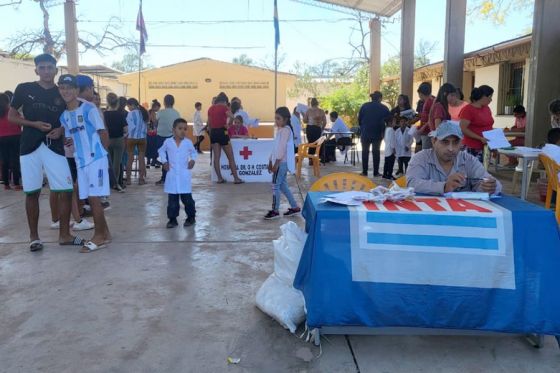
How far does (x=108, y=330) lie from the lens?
3.19 metres

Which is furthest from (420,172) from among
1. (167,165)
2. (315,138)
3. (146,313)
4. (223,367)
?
(315,138)

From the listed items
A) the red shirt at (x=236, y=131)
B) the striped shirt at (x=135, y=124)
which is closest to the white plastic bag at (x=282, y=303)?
the striped shirt at (x=135, y=124)

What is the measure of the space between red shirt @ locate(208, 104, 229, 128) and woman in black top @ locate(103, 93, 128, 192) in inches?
62.2

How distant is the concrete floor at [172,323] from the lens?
9.12 feet

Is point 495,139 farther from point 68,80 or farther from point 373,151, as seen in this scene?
point 68,80

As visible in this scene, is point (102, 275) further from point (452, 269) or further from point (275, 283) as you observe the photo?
point (452, 269)

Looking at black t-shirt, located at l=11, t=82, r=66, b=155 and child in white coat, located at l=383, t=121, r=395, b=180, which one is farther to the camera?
child in white coat, located at l=383, t=121, r=395, b=180

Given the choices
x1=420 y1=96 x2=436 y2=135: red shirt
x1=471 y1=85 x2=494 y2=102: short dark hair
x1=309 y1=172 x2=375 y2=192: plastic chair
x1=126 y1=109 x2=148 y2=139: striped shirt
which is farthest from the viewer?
x1=126 y1=109 x2=148 y2=139: striped shirt

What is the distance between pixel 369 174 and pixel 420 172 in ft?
22.8

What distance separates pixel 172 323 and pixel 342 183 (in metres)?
1.66

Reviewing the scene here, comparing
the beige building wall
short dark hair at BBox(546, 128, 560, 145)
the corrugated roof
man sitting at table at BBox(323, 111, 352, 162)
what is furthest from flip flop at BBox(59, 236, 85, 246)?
the beige building wall

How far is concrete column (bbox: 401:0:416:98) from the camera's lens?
1540cm

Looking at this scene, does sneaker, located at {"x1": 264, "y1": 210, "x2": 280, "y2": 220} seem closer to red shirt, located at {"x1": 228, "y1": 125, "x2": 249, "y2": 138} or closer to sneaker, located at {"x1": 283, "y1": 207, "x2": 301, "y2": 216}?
sneaker, located at {"x1": 283, "y1": 207, "x2": 301, "y2": 216}

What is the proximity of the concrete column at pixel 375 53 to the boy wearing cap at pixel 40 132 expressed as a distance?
18751 millimetres
